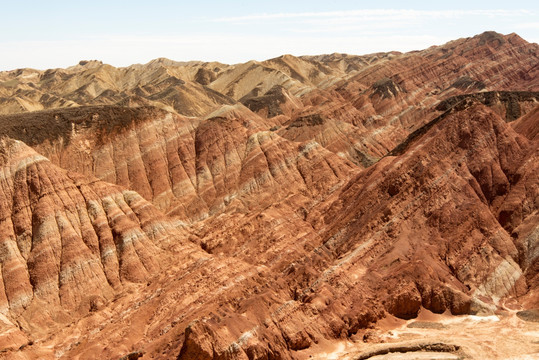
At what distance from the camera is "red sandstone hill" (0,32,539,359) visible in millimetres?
45844

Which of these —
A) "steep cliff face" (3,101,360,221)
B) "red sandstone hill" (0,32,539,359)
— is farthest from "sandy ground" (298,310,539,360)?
"steep cliff face" (3,101,360,221)

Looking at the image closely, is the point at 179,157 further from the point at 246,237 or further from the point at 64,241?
the point at 64,241

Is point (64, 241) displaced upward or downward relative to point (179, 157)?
downward

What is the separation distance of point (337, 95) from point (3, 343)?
Answer: 113380 mm

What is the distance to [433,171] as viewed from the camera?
2282 inches

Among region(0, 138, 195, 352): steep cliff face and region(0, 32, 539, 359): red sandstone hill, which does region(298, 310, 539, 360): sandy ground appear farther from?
region(0, 138, 195, 352): steep cliff face

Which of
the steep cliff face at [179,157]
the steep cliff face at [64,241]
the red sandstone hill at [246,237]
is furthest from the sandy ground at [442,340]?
the steep cliff face at [179,157]

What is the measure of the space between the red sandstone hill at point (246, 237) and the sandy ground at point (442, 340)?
252mm

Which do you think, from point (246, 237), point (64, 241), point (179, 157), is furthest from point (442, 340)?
point (179, 157)

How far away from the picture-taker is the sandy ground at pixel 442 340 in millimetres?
40875

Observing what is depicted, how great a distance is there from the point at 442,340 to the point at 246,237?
2480 cm

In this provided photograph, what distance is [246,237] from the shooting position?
61250 mm

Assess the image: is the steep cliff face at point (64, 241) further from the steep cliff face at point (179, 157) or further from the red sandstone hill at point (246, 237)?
the steep cliff face at point (179, 157)

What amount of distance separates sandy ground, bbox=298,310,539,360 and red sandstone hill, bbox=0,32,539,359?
0.83ft
